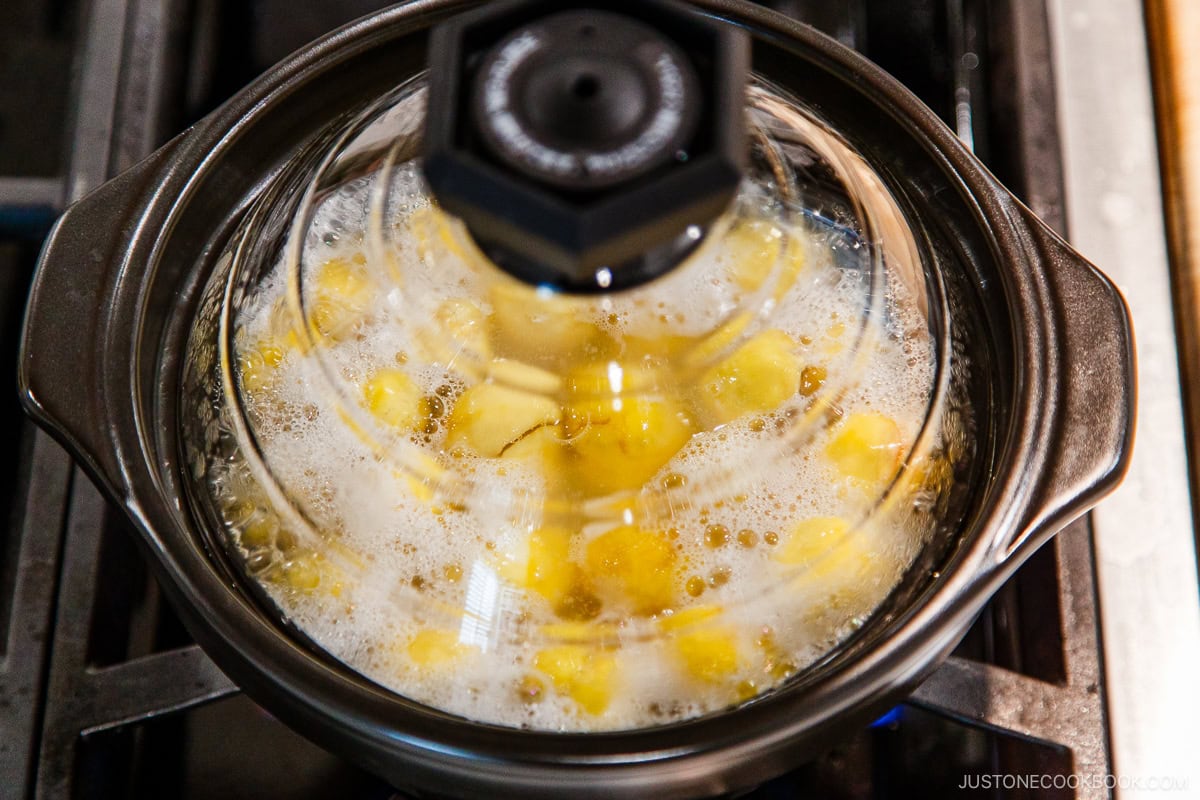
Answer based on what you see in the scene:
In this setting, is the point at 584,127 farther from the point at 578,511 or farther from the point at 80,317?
the point at 80,317

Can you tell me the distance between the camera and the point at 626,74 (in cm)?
52

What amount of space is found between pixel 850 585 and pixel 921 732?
0.37m

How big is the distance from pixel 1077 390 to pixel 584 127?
427mm

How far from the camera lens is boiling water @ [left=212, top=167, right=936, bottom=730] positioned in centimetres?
68

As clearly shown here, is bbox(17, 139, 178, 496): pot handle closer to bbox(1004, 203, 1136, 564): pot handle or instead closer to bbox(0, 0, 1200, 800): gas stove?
bbox(0, 0, 1200, 800): gas stove

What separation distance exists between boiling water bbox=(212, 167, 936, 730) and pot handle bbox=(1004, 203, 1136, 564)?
0.10m

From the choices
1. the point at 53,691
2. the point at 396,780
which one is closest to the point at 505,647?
the point at 396,780

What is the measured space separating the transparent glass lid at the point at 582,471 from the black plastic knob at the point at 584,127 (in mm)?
142

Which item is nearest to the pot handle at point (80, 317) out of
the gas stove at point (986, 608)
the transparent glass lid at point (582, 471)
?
the transparent glass lid at point (582, 471)

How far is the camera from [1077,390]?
730mm

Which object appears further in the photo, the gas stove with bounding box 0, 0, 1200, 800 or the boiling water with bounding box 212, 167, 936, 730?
the gas stove with bounding box 0, 0, 1200, 800

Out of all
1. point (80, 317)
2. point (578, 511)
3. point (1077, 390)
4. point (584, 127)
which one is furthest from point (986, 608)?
point (80, 317)

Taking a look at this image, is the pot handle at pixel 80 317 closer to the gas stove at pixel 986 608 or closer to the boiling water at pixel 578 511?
the boiling water at pixel 578 511

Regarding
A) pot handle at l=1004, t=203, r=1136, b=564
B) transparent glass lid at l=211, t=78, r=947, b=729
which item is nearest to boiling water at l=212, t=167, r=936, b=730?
transparent glass lid at l=211, t=78, r=947, b=729
